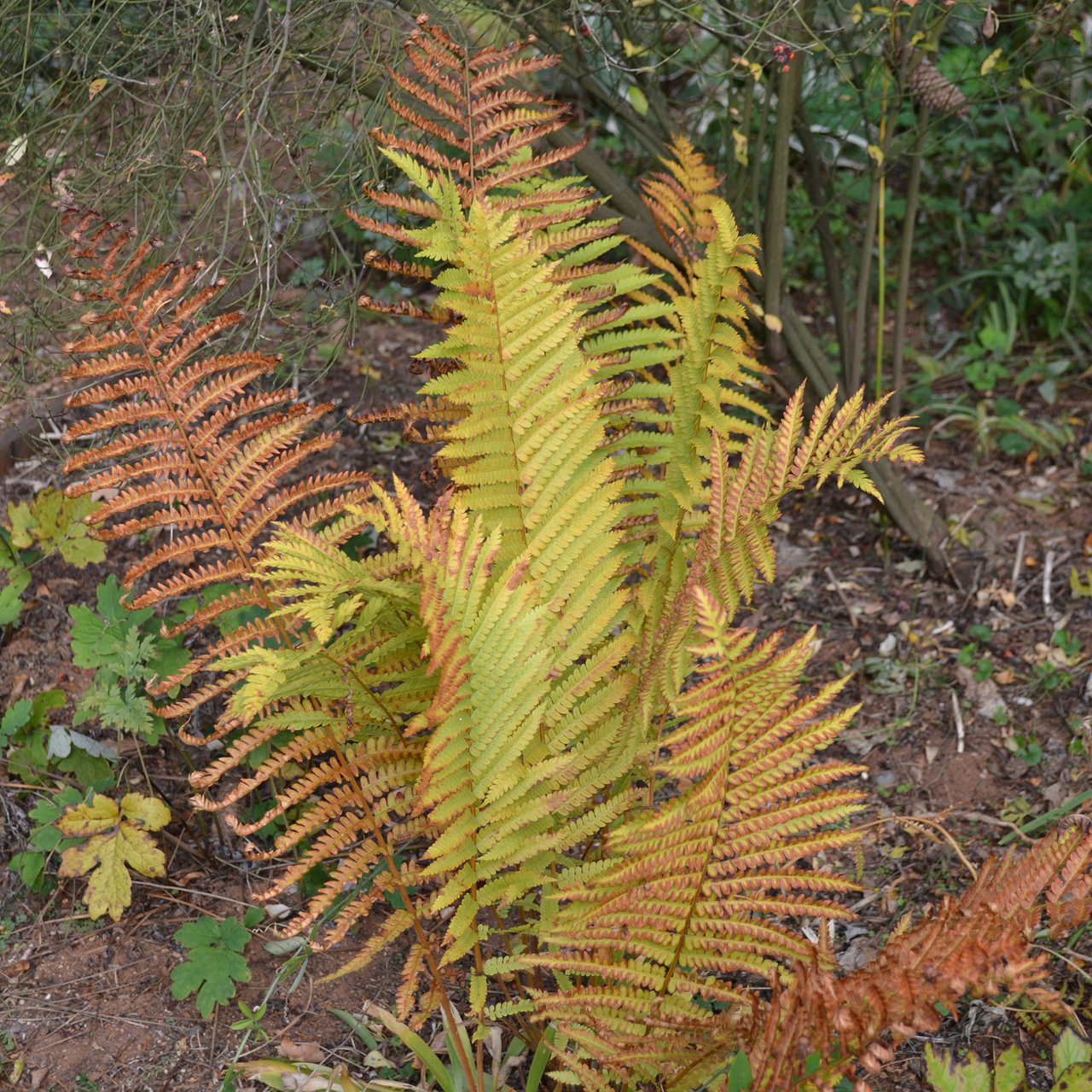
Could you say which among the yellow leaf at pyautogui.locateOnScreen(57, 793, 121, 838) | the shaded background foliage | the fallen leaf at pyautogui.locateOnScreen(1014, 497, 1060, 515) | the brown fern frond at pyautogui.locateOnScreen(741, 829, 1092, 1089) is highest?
the shaded background foliage

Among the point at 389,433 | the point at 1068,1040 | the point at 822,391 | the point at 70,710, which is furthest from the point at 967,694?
the point at 70,710

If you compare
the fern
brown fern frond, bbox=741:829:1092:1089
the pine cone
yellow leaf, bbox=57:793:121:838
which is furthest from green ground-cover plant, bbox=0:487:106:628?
the pine cone

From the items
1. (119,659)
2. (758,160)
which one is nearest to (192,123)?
(119,659)

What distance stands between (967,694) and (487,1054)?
1344mm

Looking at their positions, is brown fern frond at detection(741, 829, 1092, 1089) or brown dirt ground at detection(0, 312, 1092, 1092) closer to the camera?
brown fern frond at detection(741, 829, 1092, 1089)

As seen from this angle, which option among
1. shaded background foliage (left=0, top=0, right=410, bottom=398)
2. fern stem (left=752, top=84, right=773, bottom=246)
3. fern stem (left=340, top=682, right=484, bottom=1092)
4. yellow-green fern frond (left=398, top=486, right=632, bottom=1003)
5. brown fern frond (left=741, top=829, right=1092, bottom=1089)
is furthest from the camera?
→ fern stem (left=752, top=84, right=773, bottom=246)

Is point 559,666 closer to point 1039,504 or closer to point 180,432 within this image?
point 180,432

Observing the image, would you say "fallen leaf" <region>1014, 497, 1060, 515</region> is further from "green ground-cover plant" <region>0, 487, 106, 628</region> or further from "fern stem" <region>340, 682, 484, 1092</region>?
"green ground-cover plant" <region>0, 487, 106, 628</region>

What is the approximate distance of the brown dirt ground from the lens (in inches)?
68.4

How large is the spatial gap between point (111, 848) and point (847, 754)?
1.54 metres

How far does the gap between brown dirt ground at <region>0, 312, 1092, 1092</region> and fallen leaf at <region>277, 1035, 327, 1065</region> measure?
0.03 m

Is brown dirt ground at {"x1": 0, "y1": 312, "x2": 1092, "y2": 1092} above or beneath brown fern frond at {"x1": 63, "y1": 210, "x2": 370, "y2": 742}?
beneath

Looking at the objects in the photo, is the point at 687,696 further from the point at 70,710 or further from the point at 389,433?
the point at 389,433

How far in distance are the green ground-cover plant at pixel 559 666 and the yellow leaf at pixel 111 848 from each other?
1.17 ft
